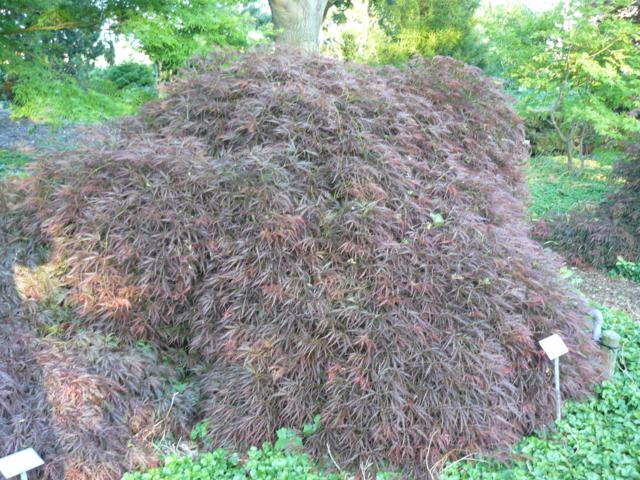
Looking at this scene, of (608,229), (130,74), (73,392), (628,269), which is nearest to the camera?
(73,392)

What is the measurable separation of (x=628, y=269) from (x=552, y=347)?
3.55 m

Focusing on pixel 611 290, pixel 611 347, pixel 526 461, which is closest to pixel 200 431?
pixel 526 461

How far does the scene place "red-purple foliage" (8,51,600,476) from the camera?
2.30 m

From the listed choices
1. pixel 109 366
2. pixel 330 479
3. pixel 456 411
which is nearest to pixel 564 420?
pixel 456 411

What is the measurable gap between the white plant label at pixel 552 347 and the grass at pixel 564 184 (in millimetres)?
4894

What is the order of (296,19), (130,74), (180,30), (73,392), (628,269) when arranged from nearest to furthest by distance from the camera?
(73,392) < (180,30) < (628,269) < (296,19) < (130,74)

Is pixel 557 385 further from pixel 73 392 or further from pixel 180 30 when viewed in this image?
pixel 180 30

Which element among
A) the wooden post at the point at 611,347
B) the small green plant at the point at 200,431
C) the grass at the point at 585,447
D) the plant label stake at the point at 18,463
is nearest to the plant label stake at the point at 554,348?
Answer: the grass at the point at 585,447

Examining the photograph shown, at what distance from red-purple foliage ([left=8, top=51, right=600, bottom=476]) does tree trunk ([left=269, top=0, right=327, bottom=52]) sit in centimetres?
368

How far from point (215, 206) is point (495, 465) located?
6.14ft

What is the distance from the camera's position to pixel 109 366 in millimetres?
2371

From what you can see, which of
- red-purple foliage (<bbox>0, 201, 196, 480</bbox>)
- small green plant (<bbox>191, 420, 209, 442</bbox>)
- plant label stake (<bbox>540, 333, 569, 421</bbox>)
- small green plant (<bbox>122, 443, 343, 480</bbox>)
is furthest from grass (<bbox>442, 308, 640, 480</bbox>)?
red-purple foliage (<bbox>0, 201, 196, 480</bbox>)

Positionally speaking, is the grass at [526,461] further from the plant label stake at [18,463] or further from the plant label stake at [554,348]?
the plant label stake at [18,463]

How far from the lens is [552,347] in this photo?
2418 millimetres
